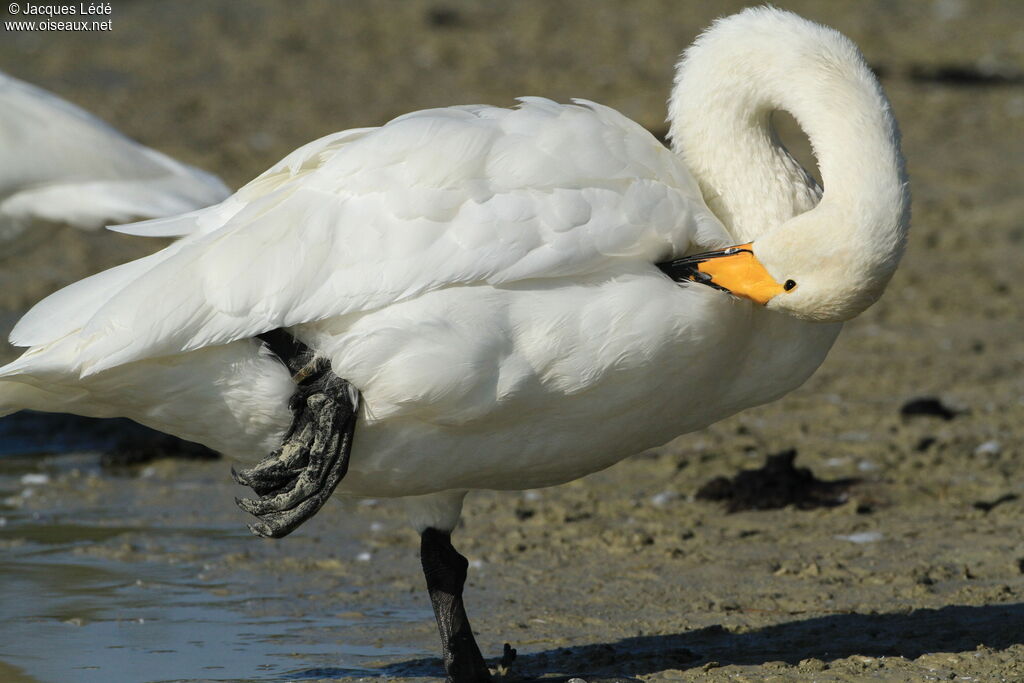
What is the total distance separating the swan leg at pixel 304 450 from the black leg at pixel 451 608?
534 millimetres

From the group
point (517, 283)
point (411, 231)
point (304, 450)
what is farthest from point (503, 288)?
point (304, 450)

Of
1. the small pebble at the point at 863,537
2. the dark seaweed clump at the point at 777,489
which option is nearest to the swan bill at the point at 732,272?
the small pebble at the point at 863,537

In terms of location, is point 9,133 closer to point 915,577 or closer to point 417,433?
point 417,433

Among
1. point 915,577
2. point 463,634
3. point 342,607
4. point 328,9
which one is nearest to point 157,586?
point 342,607

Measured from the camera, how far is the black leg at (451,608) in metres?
4.79

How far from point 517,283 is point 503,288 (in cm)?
4

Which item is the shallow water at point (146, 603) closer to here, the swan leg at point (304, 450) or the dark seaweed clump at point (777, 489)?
the swan leg at point (304, 450)

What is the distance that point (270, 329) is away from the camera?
4.28m

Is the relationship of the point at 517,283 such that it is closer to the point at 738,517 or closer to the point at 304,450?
the point at 304,450

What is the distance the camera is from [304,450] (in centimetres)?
446

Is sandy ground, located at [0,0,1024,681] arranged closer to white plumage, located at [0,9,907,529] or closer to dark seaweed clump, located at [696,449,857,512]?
dark seaweed clump, located at [696,449,857,512]

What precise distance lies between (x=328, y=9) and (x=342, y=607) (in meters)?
11.4

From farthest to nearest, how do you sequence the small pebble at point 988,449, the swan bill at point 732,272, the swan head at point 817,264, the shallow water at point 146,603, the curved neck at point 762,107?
the small pebble at point 988,449, the shallow water at point 146,603, the curved neck at point 762,107, the swan bill at point 732,272, the swan head at point 817,264

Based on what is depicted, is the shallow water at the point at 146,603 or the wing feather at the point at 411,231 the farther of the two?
the shallow water at the point at 146,603
